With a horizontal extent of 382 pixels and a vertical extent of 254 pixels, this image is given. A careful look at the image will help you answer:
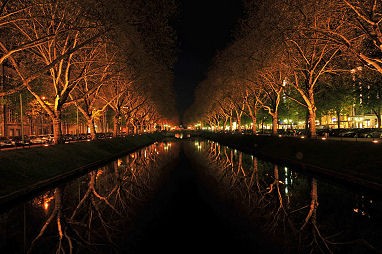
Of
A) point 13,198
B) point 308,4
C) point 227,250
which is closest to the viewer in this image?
point 227,250

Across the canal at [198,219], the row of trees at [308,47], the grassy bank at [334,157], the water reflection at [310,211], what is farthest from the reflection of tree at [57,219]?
the row of trees at [308,47]

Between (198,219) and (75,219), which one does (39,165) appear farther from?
(198,219)

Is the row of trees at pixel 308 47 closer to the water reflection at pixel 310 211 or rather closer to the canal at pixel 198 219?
the water reflection at pixel 310 211

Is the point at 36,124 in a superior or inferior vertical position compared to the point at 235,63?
inferior

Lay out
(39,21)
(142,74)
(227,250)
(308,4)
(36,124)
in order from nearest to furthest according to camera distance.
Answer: (227,250), (308,4), (39,21), (142,74), (36,124)

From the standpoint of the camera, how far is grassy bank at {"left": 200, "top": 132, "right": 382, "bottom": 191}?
16.5 meters

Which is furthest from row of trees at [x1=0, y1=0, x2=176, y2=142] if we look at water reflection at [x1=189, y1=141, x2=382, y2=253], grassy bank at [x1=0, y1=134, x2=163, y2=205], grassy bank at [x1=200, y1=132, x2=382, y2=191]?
grassy bank at [x1=200, y1=132, x2=382, y2=191]

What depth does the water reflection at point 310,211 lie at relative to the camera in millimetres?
8023

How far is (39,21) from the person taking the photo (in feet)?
83.3

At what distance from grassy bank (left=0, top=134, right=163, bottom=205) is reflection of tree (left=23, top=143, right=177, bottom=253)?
1507 mm

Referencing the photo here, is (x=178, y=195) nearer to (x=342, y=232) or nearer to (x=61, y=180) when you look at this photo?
(x=342, y=232)

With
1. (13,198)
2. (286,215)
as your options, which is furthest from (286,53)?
(13,198)

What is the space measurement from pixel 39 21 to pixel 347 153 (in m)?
26.1

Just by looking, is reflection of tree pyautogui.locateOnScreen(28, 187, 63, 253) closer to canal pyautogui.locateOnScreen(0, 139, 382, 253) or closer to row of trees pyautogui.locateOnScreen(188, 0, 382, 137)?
canal pyautogui.locateOnScreen(0, 139, 382, 253)
